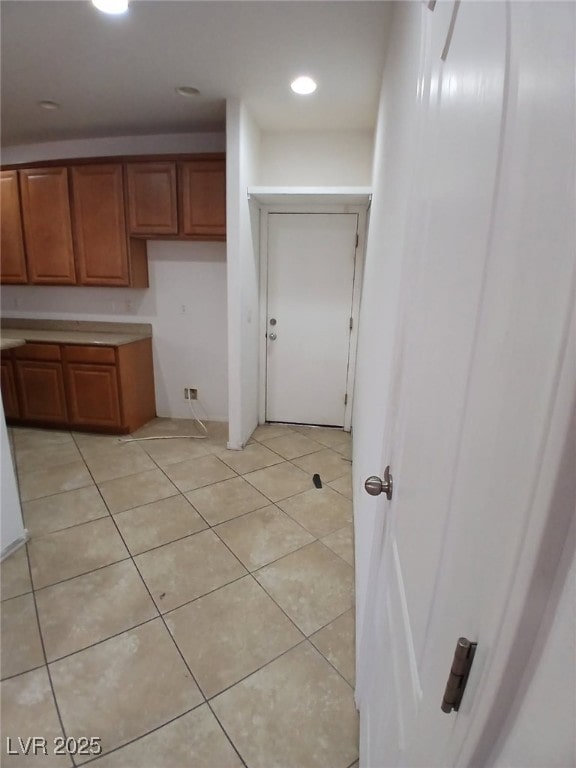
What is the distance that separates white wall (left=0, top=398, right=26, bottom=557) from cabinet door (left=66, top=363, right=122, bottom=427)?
1389mm

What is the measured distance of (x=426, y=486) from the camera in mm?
558

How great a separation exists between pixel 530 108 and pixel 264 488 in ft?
8.24

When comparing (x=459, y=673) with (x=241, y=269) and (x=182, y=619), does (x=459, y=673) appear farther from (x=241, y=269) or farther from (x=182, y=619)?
(x=241, y=269)

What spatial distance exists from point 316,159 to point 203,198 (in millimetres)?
1060

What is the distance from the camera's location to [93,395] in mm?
3305

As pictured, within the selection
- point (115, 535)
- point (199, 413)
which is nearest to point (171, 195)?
point (199, 413)

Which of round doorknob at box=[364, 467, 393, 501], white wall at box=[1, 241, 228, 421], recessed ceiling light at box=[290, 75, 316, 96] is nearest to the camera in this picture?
round doorknob at box=[364, 467, 393, 501]

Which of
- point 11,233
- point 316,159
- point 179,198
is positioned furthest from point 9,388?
point 316,159

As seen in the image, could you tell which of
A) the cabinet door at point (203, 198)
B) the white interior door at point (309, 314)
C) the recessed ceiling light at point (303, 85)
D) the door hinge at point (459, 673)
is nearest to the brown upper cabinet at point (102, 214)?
the cabinet door at point (203, 198)

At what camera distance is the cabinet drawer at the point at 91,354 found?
10.5 feet

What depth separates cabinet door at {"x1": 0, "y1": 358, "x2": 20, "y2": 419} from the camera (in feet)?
11.0

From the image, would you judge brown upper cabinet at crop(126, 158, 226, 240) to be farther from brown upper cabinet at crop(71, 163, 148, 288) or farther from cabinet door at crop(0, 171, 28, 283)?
cabinet door at crop(0, 171, 28, 283)

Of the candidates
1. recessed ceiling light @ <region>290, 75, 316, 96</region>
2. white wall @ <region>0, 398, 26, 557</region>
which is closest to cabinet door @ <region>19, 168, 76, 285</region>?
white wall @ <region>0, 398, 26, 557</region>

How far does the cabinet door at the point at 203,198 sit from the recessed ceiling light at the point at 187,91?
481 millimetres
